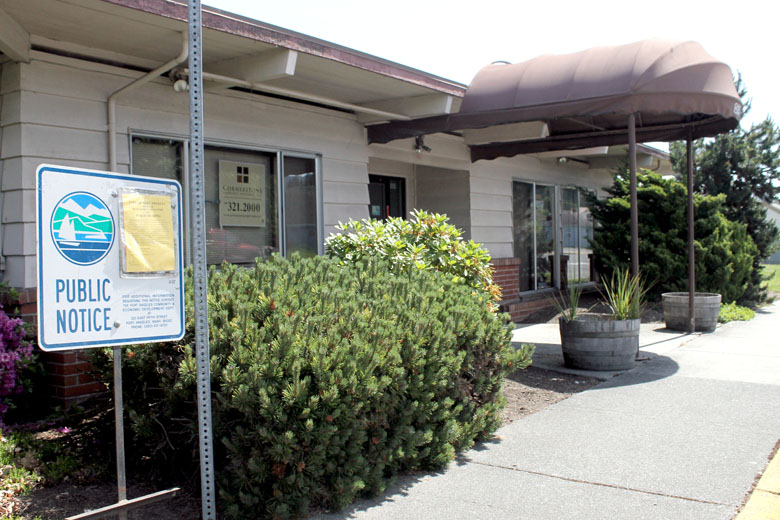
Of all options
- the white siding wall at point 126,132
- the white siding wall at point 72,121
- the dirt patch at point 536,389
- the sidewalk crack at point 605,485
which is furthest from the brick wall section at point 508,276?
the sidewalk crack at point 605,485

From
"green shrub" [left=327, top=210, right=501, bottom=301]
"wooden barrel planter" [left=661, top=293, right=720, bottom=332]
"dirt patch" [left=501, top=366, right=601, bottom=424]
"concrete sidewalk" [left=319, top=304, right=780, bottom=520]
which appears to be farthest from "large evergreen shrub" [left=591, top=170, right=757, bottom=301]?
"green shrub" [left=327, top=210, right=501, bottom=301]

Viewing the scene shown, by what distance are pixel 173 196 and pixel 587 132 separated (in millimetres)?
8517

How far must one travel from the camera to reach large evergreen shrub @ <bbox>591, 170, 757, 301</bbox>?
12133mm

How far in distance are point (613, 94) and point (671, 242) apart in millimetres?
5690

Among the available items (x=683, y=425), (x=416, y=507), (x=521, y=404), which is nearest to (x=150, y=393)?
(x=416, y=507)

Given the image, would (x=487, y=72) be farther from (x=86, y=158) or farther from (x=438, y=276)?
(x=86, y=158)

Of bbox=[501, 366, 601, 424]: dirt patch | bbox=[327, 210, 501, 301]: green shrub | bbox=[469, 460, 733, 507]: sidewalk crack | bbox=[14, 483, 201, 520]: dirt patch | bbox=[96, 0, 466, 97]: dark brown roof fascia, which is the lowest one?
bbox=[469, 460, 733, 507]: sidewalk crack

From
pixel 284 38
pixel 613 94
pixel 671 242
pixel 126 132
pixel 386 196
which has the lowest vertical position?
pixel 671 242

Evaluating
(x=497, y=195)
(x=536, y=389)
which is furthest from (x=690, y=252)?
(x=536, y=389)

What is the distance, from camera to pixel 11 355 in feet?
16.5

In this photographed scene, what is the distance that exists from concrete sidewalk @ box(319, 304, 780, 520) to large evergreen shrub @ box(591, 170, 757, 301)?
15.9 feet

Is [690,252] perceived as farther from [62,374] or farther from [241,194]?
[62,374]

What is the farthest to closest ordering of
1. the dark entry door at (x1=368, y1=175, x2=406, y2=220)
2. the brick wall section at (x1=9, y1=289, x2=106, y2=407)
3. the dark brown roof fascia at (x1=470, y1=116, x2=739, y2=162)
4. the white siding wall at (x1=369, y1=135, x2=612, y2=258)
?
the dark entry door at (x1=368, y1=175, x2=406, y2=220), the white siding wall at (x1=369, y1=135, x2=612, y2=258), the dark brown roof fascia at (x1=470, y1=116, x2=739, y2=162), the brick wall section at (x1=9, y1=289, x2=106, y2=407)

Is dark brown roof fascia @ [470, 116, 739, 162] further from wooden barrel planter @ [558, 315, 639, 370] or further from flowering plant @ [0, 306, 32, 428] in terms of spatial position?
flowering plant @ [0, 306, 32, 428]
